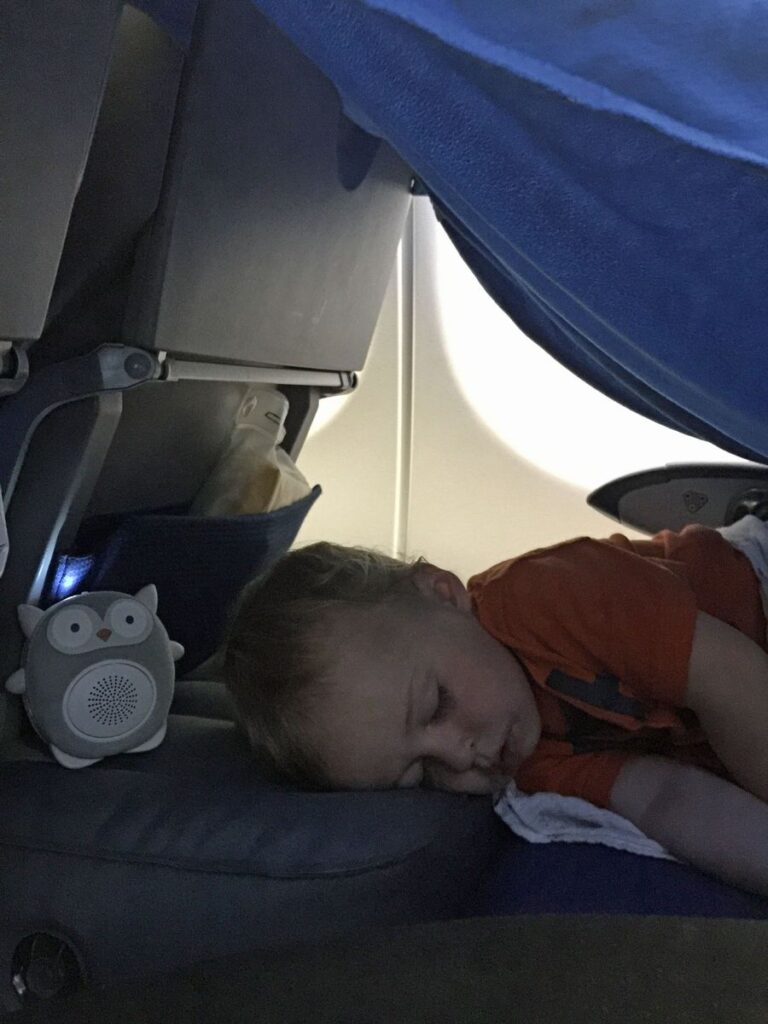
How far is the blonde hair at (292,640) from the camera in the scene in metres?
0.97

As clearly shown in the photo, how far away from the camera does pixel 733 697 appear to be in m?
0.93

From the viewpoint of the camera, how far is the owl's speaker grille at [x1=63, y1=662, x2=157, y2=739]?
3.15ft

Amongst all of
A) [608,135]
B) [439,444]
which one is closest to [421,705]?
[608,135]

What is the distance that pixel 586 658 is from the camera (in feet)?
3.28

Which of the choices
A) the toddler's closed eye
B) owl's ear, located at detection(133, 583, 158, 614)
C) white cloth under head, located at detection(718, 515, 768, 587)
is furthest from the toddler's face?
white cloth under head, located at detection(718, 515, 768, 587)

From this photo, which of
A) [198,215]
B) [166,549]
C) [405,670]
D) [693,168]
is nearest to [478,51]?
[693,168]

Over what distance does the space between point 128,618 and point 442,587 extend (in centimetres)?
34

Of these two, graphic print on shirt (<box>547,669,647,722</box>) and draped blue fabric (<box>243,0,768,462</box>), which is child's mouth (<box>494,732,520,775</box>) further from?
draped blue fabric (<box>243,0,768,462</box>)

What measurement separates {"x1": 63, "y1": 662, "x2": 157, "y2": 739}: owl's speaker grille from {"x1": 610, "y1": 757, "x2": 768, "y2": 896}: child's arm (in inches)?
19.0

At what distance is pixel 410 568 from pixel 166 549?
0.96 feet

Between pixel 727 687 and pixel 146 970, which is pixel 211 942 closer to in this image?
pixel 146 970

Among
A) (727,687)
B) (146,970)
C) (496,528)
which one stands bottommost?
(146,970)

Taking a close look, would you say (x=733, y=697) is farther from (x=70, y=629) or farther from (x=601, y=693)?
(x=70, y=629)

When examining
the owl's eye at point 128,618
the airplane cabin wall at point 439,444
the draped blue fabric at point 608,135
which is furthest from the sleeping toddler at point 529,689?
the airplane cabin wall at point 439,444
